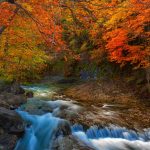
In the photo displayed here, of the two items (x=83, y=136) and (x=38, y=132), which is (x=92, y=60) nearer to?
(x=38, y=132)

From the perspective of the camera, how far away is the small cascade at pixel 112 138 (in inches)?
393

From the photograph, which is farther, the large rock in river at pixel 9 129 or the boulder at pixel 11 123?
the boulder at pixel 11 123

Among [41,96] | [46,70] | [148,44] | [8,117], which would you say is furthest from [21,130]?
[46,70]

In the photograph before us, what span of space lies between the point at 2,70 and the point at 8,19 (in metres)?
6.16

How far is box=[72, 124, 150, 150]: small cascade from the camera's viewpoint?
9.99 meters

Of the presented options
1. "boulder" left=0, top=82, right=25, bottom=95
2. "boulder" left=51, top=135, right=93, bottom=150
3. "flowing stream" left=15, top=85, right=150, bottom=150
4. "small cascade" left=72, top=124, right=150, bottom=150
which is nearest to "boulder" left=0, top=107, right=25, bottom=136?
"flowing stream" left=15, top=85, right=150, bottom=150

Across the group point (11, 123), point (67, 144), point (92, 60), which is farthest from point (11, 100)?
point (92, 60)

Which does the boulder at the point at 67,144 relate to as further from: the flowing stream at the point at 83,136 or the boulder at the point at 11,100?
the boulder at the point at 11,100

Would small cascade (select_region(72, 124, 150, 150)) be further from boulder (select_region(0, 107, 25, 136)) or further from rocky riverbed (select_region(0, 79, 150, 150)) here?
boulder (select_region(0, 107, 25, 136))

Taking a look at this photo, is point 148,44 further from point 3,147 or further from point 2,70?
point 3,147

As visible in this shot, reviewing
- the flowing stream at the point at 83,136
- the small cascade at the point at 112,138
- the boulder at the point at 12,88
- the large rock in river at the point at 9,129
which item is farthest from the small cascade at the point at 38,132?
the boulder at the point at 12,88

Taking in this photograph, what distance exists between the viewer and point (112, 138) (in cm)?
1045

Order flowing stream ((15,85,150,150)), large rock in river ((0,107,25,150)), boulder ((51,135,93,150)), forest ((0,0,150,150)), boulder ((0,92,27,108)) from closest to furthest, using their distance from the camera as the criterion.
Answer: boulder ((51,135,93,150)) < large rock in river ((0,107,25,150)) < forest ((0,0,150,150)) < flowing stream ((15,85,150,150)) < boulder ((0,92,27,108))

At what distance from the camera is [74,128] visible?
10695 millimetres
